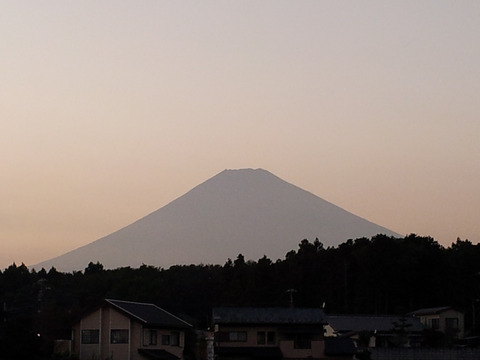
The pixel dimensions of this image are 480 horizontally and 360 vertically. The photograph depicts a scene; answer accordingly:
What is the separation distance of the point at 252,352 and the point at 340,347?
13.4 ft

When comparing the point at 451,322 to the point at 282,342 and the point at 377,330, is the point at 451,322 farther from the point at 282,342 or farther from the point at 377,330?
the point at 282,342

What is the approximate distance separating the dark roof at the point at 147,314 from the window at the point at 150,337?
477 mm

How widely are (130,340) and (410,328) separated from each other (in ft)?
61.9

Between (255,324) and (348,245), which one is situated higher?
(348,245)

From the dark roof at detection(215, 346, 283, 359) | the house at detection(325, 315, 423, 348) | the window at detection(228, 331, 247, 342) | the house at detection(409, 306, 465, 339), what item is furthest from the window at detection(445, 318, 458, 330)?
the window at detection(228, 331, 247, 342)

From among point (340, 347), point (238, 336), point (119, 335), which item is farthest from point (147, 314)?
point (340, 347)

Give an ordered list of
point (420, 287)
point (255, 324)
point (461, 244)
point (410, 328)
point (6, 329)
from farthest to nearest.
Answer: point (461, 244) < point (420, 287) < point (410, 328) < point (255, 324) < point (6, 329)

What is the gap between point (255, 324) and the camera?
1793 inches

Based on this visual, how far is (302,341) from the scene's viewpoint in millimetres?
45312

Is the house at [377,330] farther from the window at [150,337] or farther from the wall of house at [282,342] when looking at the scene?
the window at [150,337]

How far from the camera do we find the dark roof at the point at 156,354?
3909 centimetres

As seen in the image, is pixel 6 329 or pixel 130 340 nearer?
pixel 6 329

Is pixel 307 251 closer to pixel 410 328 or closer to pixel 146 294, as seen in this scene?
pixel 146 294

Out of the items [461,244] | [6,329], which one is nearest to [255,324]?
[6,329]
